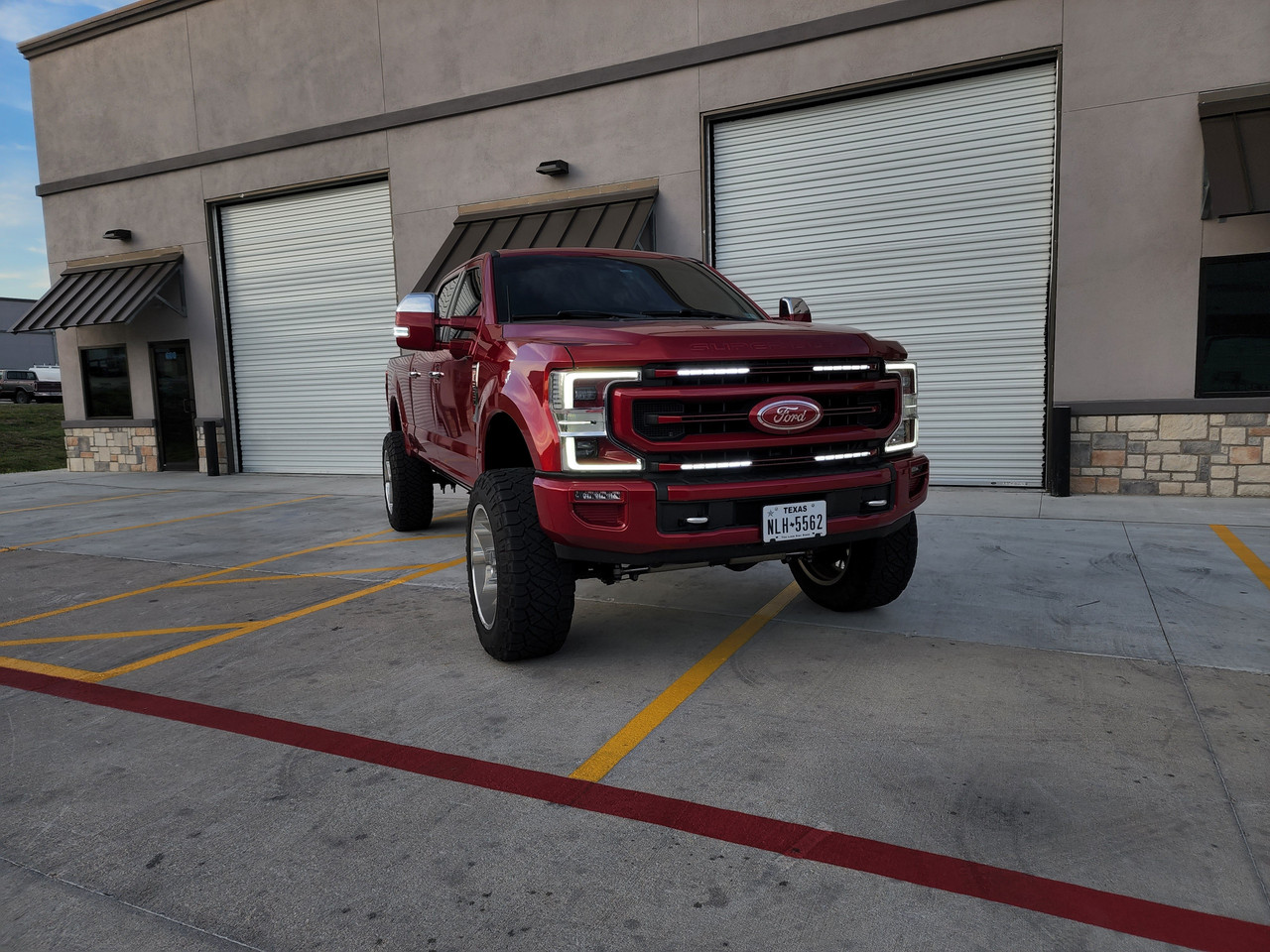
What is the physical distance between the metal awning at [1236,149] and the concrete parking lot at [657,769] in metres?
3.92

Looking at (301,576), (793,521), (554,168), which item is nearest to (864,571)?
(793,521)

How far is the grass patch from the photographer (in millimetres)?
19812

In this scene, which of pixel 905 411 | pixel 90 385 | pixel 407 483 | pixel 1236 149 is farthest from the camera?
pixel 90 385

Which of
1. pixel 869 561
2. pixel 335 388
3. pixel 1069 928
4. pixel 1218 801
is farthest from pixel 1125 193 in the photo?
pixel 335 388

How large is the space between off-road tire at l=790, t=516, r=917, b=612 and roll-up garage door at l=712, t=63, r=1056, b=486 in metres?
5.86

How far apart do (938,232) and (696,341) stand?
25.1ft

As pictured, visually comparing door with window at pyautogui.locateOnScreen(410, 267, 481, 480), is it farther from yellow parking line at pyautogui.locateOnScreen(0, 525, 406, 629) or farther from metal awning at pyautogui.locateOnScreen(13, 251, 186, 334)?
metal awning at pyautogui.locateOnScreen(13, 251, 186, 334)

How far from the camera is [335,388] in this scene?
48.1 ft

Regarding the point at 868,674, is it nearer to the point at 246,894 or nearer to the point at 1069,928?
the point at 1069,928

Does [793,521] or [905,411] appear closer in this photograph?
[793,521]

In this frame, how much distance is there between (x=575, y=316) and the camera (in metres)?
4.80

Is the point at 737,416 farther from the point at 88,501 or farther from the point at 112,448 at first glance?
the point at 112,448

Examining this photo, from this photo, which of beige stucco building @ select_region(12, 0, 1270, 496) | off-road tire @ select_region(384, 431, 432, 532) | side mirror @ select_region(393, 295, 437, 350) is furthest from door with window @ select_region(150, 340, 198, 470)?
side mirror @ select_region(393, 295, 437, 350)

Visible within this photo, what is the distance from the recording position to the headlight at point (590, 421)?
367 centimetres
